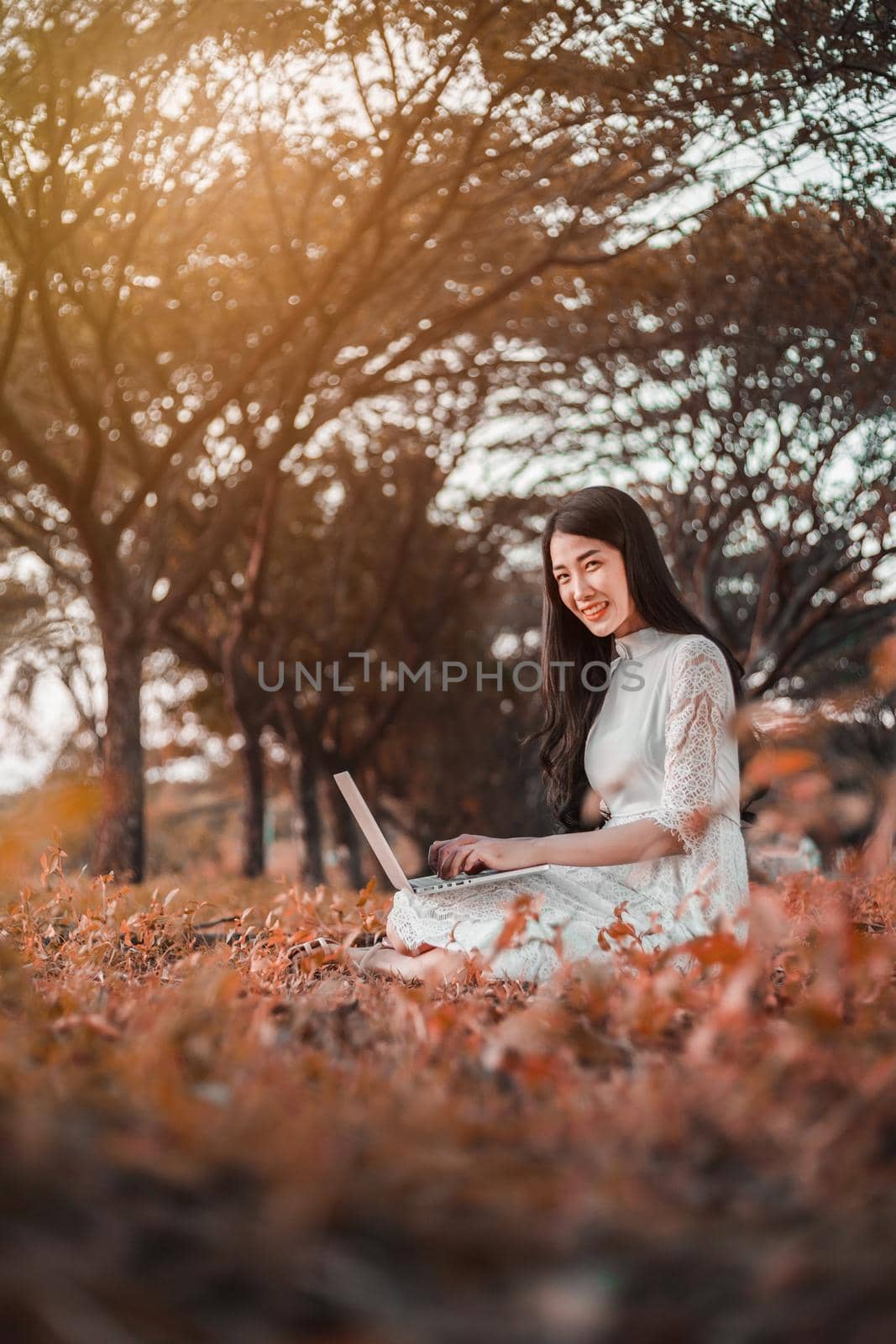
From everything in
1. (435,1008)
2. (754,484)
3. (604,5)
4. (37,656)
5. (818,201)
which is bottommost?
(435,1008)

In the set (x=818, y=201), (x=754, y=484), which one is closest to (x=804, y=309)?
(x=754, y=484)

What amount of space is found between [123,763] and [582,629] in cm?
567

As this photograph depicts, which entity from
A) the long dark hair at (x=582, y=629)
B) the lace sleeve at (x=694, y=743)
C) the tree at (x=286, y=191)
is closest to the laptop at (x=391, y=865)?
the lace sleeve at (x=694, y=743)

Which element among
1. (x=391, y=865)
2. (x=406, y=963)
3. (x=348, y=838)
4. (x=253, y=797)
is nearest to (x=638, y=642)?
(x=391, y=865)

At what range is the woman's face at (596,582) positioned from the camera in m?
3.81

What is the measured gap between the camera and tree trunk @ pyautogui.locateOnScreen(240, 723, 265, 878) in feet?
41.2

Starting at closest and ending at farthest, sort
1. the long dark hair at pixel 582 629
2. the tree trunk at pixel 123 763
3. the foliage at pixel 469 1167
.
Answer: the foliage at pixel 469 1167 → the long dark hair at pixel 582 629 → the tree trunk at pixel 123 763

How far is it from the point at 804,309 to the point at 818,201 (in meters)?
2.63

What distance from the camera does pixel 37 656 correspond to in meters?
15.1

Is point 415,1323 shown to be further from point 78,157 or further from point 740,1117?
point 78,157

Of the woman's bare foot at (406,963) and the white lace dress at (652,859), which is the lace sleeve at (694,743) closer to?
the white lace dress at (652,859)

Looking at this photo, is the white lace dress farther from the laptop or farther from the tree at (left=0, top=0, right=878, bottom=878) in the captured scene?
the tree at (left=0, top=0, right=878, bottom=878)

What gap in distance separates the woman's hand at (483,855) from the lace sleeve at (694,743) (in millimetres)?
435

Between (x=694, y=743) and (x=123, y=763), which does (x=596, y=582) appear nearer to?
(x=694, y=743)
